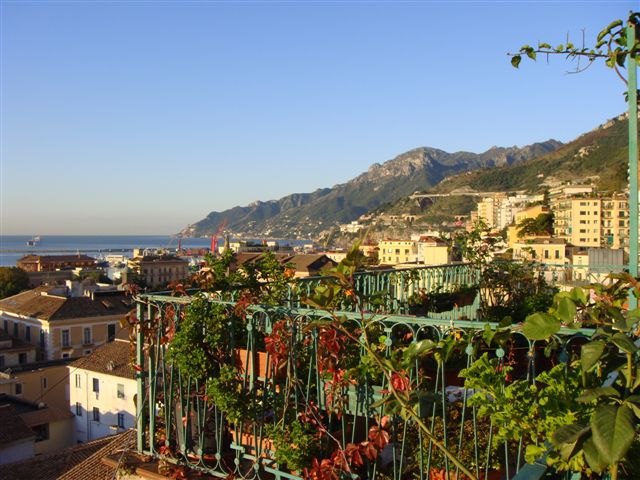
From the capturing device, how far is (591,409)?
1909 millimetres

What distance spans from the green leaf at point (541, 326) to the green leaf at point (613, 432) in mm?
327

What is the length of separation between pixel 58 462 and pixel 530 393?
29.5ft

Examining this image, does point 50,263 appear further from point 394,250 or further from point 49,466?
point 49,466

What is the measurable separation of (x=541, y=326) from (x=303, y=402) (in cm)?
198

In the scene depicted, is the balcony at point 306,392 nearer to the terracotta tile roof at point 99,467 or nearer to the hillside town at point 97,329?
the terracotta tile roof at point 99,467

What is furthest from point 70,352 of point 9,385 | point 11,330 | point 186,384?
point 186,384

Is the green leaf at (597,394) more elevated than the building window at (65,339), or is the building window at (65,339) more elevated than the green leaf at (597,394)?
the green leaf at (597,394)

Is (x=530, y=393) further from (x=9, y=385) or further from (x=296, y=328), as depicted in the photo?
(x=9, y=385)

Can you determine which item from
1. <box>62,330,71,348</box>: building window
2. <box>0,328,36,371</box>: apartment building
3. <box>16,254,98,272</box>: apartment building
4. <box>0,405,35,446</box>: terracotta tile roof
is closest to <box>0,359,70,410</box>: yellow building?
<box>0,328,36,371</box>: apartment building

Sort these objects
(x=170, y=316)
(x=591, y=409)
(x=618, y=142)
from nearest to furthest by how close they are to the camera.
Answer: (x=591, y=409) < (x=170, y=316) < (x=618, y=142)

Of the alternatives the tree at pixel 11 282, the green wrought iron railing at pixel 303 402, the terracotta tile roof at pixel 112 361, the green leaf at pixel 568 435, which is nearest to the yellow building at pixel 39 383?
the terracotta tile roof at pixel 112 361

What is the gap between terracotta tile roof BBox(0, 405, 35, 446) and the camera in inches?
754

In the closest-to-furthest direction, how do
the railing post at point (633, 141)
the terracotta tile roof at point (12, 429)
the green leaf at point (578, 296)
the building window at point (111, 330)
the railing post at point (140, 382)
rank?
1. the green leaf at point (578, 296)
2. the railing post at point (633, 141)
3. the railing post at point (140, 382)
4. the terracotta tile roof at point (12, 429)
5. the building window at point (111, 330)

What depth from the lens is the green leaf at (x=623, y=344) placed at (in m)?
1.54
